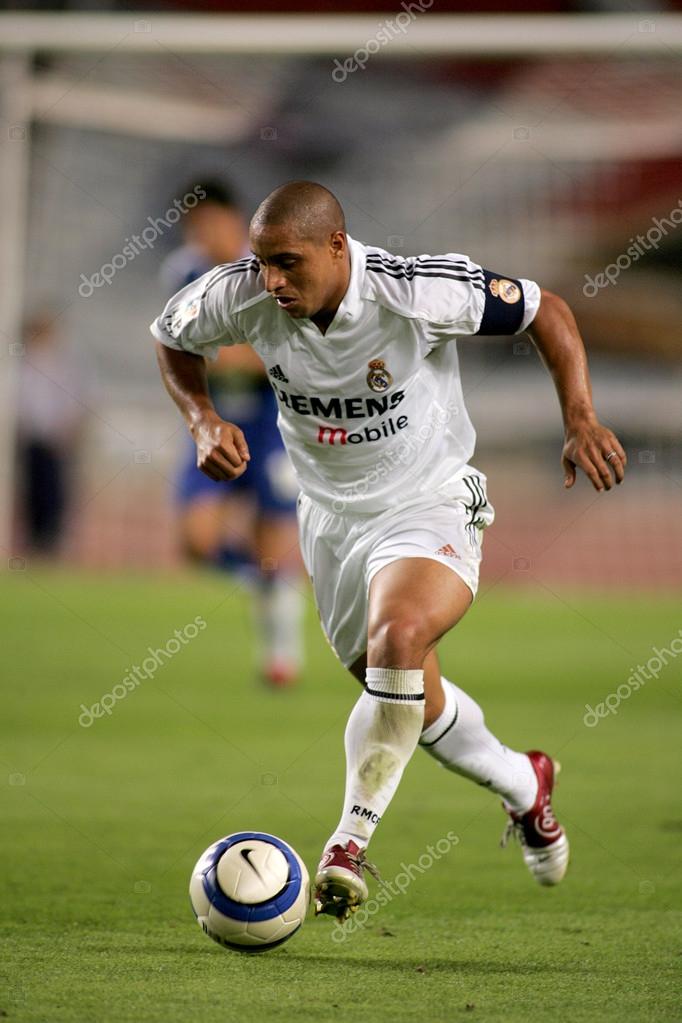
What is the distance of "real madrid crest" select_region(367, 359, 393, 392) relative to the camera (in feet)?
15.0

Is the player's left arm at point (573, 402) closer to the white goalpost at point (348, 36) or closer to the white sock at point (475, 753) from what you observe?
the white sock at point (475, 753)

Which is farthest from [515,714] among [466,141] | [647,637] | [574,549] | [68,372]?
[466,141]

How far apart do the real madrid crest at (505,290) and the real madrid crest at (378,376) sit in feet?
1.28

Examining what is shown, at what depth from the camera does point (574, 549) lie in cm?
1973

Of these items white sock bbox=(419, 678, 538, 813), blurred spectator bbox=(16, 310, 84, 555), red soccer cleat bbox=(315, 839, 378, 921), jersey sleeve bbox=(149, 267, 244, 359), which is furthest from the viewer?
blurred spectator bbox=(16, 310, 84, 555)

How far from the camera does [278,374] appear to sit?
183 inches

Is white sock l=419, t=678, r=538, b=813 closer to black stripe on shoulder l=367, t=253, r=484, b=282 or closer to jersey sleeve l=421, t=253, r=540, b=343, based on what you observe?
jersey sleeve l=421, t=253, r=540, b=343

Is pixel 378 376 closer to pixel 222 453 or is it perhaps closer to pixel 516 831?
pixel 222 453

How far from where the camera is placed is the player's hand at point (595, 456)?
13.9 ft
